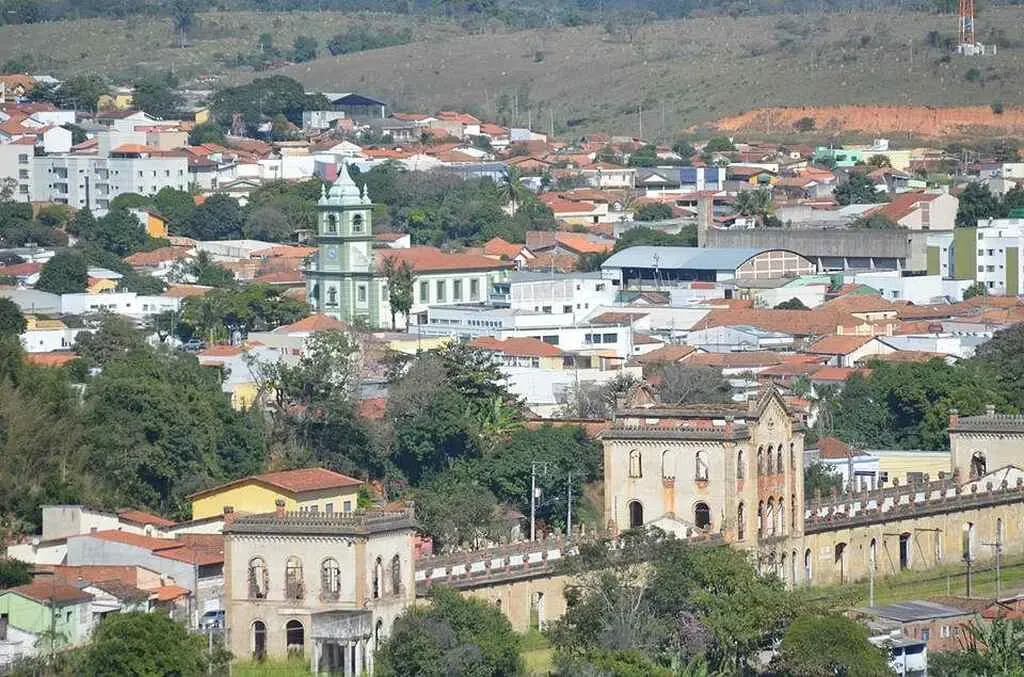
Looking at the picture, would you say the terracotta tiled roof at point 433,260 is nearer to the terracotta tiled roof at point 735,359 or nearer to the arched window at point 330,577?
the terracotta tiled roof at point 735,359

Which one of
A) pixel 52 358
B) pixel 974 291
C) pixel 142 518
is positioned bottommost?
pixel 142 518

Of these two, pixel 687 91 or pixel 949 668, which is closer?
pixel 949 668

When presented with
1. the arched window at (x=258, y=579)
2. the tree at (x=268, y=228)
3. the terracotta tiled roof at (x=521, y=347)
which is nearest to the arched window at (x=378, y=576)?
the arched window at (x=258, y=579)

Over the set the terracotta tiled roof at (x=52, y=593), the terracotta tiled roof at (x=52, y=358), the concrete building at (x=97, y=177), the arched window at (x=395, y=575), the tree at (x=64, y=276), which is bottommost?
the terracotta tiled roof at (x=52, y=593)

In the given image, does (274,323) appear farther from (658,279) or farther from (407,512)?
(407,512)

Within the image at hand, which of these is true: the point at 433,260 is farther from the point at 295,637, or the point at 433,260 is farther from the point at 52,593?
the point at 295,637

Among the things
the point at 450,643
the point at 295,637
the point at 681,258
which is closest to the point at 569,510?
the point at 295,637

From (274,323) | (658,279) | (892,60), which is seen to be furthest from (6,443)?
(892,60)
